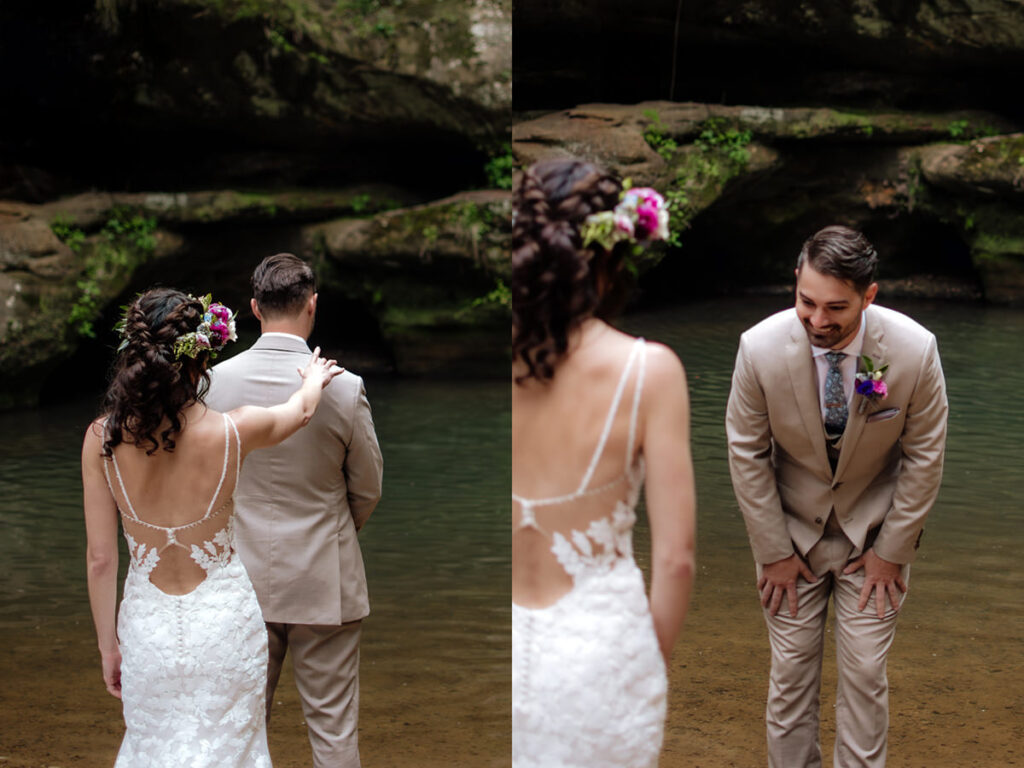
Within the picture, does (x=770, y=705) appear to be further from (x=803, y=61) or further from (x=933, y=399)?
(x=803, y=61)

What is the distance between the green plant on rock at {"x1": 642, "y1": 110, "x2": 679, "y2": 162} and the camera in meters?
8.73

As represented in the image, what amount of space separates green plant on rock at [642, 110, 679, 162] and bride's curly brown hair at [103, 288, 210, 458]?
276 inches

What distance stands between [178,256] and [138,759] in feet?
26.1

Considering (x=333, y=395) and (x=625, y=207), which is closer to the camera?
(x=625, y=207)

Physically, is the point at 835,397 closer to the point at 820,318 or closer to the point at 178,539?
the point at 820,318

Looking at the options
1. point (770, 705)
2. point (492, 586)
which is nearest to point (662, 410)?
point (770, 705)

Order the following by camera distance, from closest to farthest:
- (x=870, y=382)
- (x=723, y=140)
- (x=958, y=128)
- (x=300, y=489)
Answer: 1. (x=870, y=382)
2. (x=300, y=489)
3. (x=723, y=140)
4. (x=958, y=128)

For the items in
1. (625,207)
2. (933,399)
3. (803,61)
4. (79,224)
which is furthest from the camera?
(803,61)

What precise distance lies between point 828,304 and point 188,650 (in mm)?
1434

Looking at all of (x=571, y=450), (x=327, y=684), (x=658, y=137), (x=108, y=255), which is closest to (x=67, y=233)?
(x=108, y=255)

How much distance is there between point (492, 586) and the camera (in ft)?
16.0

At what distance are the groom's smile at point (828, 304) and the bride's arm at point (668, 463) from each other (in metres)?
0.70

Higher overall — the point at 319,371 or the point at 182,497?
the point at 319,371

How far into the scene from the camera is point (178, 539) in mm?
2199
